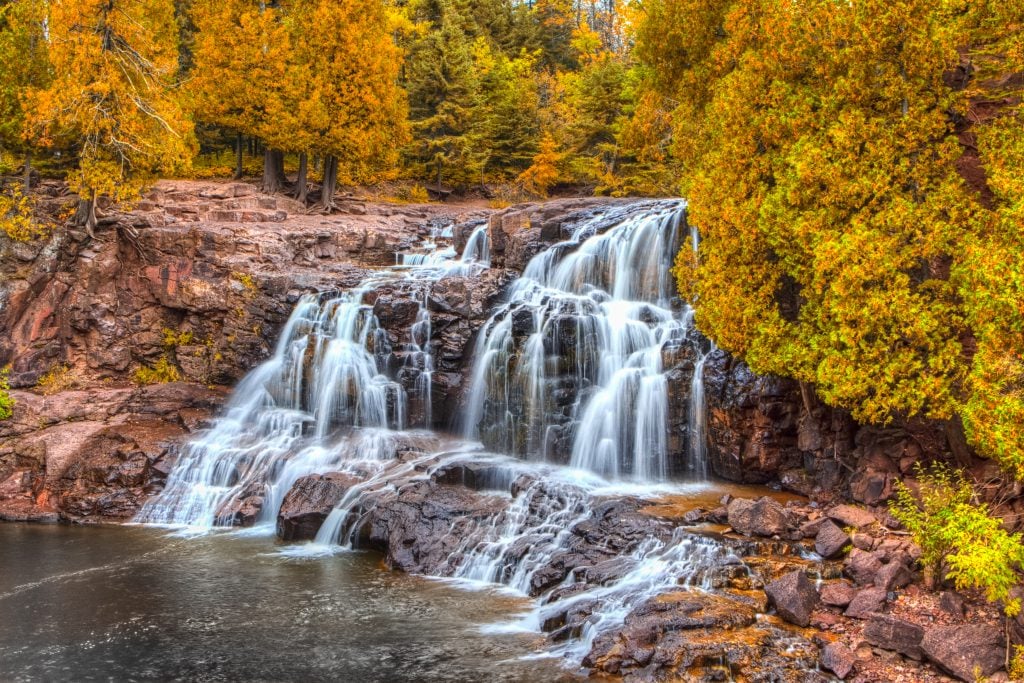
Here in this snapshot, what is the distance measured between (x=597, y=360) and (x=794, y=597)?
794cm

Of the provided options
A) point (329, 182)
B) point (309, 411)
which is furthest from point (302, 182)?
point (309, 411)

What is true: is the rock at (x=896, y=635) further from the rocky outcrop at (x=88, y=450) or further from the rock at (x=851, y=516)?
the rocky outcrop at (x=88, y=450)

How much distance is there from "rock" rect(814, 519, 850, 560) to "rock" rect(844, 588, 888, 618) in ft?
3.79

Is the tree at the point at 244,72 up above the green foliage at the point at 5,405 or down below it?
above

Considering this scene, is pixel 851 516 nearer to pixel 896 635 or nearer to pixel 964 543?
pixel 964 543

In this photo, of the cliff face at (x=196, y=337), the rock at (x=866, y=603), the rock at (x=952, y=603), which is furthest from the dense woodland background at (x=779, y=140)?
the rock at (x=866, y=603)

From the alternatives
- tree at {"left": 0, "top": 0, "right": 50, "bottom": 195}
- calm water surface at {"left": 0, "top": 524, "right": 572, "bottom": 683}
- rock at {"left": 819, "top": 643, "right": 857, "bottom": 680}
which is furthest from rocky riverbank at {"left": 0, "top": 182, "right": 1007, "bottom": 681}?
tree at {"left": 0, "top": 0, "right": 50, "bottom": 195}

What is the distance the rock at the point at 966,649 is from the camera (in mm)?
7707

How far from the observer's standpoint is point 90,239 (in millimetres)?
21281

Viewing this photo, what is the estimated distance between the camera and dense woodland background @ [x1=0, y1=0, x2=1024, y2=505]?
10227 millimetres

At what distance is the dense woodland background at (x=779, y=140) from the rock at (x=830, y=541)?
5.83 ft

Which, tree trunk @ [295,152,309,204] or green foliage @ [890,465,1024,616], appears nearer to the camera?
green foliage @ [890,465,1024,616]

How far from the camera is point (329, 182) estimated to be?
28.9 m

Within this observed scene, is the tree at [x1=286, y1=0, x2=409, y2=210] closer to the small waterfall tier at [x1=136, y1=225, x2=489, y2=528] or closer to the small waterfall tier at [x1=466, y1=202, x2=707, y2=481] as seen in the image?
the small waterfall tier at [x1=136, y1=225, x2=489, y2=528]
